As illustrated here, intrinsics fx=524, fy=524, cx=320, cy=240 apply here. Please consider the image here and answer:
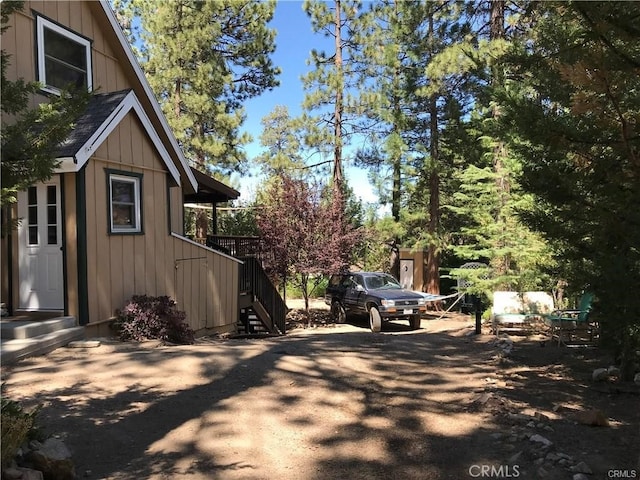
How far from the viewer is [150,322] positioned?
29.3ft

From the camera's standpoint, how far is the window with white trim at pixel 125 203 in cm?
905

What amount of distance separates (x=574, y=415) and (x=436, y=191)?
1662 centimetres

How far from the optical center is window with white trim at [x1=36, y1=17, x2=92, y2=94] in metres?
9.01

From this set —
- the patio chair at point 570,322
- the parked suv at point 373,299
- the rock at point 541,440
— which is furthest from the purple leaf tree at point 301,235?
the rock at point 541,440

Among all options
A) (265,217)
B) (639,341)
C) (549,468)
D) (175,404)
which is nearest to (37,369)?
(175,404)

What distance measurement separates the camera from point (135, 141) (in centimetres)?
959

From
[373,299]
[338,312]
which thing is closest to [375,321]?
[373,299]

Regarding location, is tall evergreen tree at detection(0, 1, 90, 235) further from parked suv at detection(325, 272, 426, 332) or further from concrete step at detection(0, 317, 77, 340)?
parked suv at detection(325, 272, 426, 332)

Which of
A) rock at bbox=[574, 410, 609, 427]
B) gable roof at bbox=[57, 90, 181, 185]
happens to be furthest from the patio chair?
gable roof at bbox=[57, 90, 181, 185]

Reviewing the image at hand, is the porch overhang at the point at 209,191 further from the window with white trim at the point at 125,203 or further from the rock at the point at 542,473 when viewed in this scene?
the rock at the point at 542,473

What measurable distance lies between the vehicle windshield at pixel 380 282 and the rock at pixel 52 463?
1305 cm

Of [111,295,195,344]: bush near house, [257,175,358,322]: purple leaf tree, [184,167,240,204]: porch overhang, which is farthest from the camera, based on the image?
[257,175,358,322]: purple leaf tree

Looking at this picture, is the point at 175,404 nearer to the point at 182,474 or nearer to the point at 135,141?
the point at 182,474

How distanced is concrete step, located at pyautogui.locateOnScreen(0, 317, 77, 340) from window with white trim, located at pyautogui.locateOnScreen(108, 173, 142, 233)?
169cm
